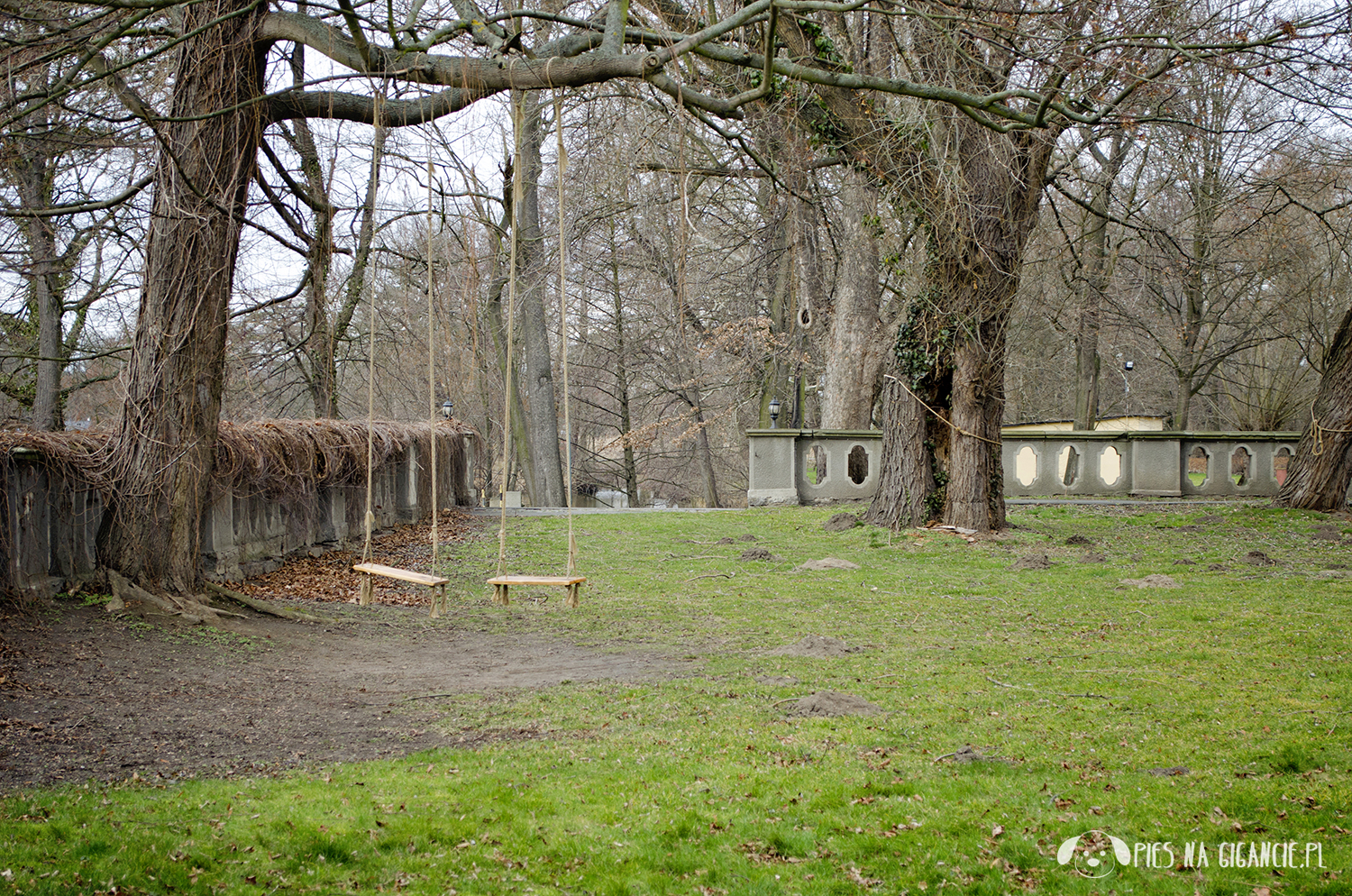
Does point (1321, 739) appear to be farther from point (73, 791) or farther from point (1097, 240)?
point (1097, 240)

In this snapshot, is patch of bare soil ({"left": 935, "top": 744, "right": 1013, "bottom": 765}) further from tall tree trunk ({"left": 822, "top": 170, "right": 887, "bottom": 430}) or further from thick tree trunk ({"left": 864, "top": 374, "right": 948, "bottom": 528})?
tall tree trunk ({"left": 822, "top": 170, "right": 887, "bottom": 430})

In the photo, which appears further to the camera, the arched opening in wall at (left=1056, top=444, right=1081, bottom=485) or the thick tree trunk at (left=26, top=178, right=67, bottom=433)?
the arched opening in wall at (left=1056, top=444, right=1081, bottom=485)

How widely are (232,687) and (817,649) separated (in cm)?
436

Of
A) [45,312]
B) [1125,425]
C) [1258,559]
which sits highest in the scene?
[45,312]

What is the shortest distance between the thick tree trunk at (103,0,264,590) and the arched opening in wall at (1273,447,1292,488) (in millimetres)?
16867

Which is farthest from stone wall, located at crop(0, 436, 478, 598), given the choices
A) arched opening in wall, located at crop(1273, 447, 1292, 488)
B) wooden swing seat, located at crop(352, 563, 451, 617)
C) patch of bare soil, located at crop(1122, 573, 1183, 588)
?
arched opening in wall, located at crop(1273, 447, 1292, 488)

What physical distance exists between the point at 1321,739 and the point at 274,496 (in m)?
11.0

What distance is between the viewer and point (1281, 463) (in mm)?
28406

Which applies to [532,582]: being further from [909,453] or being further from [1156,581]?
[909,453]

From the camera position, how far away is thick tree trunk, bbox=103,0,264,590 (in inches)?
318

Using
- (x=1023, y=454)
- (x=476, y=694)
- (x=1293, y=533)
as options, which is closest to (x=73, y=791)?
(x=476, y=694)

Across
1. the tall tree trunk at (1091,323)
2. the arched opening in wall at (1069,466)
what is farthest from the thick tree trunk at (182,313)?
the arched opening in wall at (1069,466)

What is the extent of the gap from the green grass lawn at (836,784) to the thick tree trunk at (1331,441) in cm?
760

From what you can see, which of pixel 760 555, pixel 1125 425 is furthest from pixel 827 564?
pixel 1125 425
